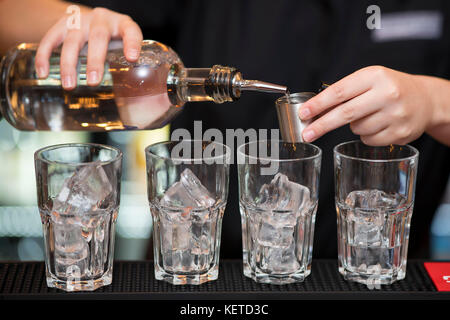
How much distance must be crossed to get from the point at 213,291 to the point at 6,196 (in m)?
2.10

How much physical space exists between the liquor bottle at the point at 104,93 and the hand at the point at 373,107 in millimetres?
235

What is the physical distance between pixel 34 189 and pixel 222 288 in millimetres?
2105

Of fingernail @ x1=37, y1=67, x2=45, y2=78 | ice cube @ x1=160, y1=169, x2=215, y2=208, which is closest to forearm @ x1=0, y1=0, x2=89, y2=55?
fingernail @ x1=37, y1=67, x2=45, y2=78

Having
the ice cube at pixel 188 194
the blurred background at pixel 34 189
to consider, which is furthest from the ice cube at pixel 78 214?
the blurred background at pixel 34 189

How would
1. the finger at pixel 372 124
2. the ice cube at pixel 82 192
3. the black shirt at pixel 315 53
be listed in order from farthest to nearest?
1. the black shirt at pixel 315 53
2. the finger at pixel 372 124
3. the ice cube at pixel 82 192

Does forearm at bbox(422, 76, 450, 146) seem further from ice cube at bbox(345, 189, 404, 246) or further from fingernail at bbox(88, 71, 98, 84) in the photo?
fingernail at bbox(88, 71, 98, 84)

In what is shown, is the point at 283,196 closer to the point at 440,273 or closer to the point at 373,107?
the point at 373,107

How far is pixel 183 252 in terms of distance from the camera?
3.77ft

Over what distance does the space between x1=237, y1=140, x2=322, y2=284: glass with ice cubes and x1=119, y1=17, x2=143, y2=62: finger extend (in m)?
0.28

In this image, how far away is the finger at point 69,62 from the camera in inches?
48.3

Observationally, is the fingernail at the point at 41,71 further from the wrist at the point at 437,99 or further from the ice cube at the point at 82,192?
the wrist at the point at 437,99

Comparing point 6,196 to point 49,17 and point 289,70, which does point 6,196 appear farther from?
point 289,70

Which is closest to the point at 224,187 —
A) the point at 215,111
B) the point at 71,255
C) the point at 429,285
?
the point at 71,255

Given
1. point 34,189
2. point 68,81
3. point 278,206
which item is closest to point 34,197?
point 34,189
